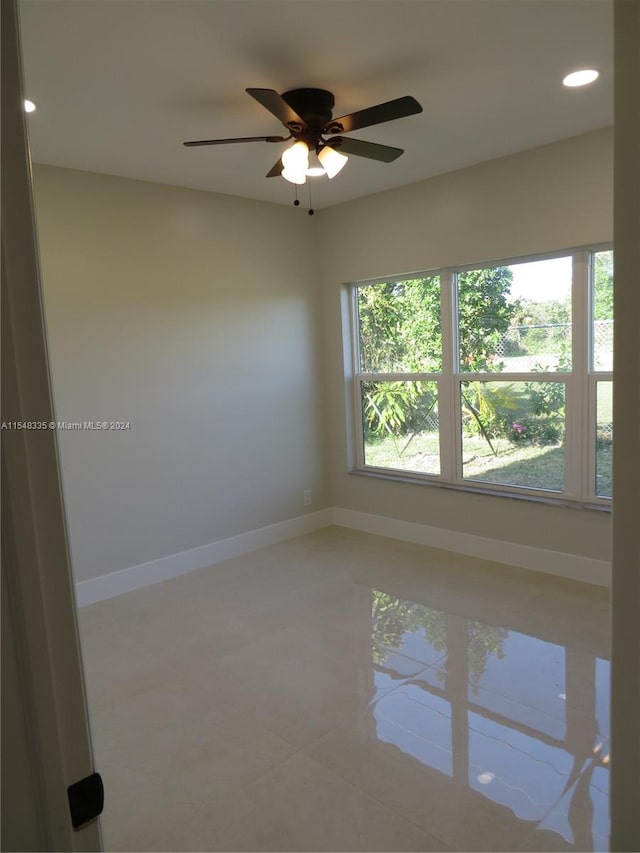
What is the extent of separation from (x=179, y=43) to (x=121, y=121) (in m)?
0.82

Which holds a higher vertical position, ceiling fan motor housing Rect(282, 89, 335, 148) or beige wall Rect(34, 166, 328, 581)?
ceiling fan motor housing Rect(282, 89, 335, 148)

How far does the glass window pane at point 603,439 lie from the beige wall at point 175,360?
7.59ft

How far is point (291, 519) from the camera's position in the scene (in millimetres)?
4887

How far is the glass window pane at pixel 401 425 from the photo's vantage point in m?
4.54

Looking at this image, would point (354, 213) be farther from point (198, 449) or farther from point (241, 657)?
point (241, 657)

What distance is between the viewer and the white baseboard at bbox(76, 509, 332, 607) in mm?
3750

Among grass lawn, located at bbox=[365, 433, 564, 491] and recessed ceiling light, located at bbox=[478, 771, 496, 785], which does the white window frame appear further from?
recessed ceiling light, located at bbox=[478, 771, 496, 785]

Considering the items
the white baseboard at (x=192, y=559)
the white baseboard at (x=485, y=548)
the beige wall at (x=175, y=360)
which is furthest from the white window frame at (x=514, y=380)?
the white baseboard at (x=192, y=559)

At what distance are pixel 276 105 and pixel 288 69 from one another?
251mm

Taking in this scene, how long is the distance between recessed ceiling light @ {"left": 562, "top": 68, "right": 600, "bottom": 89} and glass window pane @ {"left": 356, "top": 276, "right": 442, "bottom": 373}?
1777 mm

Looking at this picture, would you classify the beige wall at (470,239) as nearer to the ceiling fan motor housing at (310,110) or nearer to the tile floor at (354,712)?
the tile floor at (354,712)

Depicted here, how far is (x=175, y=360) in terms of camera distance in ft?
13.4

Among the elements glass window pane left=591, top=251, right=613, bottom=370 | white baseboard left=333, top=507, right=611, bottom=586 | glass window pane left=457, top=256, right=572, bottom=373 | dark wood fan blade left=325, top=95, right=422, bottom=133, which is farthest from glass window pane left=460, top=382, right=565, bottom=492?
dark wood fan blade left=325, top=95, right=422, bottom=133

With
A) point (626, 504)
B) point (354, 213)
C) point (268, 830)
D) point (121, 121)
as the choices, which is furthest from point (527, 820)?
point (354, 213)
